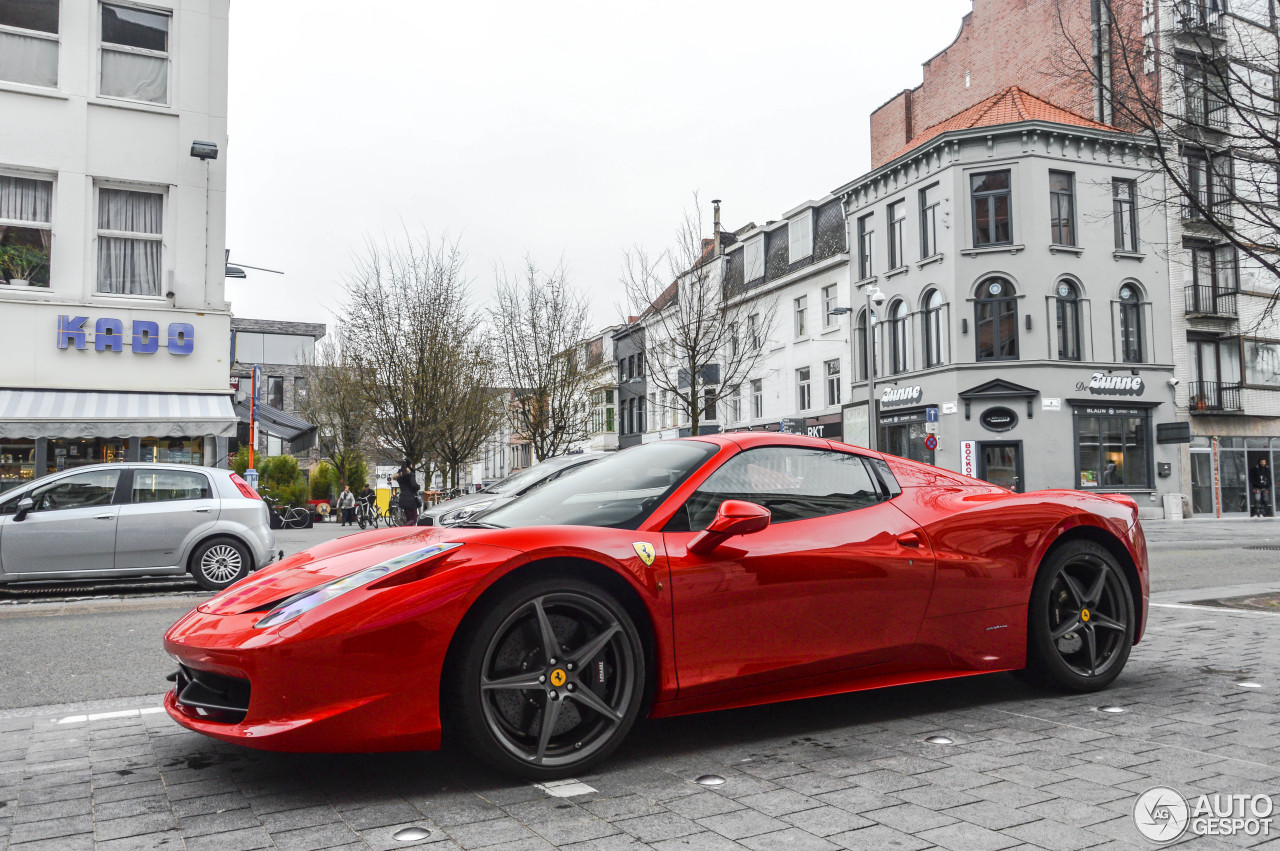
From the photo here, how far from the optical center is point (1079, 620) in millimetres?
4715

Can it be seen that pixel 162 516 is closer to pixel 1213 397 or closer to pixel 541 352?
pixel 541 352

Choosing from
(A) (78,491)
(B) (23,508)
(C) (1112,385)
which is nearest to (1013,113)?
(C) (1112,385)

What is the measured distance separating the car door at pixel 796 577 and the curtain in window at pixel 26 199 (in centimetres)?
1765

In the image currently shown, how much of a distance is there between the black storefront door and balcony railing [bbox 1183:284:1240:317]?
8.52 m

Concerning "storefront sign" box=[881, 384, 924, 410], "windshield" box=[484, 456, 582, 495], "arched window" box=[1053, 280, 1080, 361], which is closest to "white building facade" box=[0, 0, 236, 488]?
"windshield" box=[484, 456, 582, 495]

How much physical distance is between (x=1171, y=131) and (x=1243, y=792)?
7208 mm

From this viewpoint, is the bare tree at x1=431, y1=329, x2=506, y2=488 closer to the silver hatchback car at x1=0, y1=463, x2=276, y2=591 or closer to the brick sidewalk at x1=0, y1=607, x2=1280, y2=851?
the silver hatchback car at x1=0, y1=463, x2=276, y2=591

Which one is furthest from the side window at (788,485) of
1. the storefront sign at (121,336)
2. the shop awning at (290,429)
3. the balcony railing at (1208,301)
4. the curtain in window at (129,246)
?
the balcony railing at (1208,301)

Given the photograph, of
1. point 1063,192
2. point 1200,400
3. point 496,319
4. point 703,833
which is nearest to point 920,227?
point 1063,192

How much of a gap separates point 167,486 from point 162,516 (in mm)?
354

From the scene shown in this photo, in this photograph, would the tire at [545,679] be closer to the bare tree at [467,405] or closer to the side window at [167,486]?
the side window at [167,486]

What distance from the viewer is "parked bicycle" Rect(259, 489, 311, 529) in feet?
87.7

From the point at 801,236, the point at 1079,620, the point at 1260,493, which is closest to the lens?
the point at 1079,620

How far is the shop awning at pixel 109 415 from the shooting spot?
15211 mm
